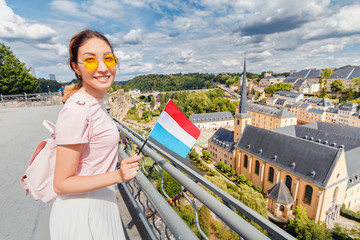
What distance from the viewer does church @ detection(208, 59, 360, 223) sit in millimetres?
23750

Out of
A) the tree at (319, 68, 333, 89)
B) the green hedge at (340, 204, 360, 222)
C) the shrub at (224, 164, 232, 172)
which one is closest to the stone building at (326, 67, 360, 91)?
A: the tree at (319, 68, 333, 89)

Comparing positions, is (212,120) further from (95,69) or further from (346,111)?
(95,69)

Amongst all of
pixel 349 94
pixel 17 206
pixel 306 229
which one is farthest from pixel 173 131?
pixel 349 94

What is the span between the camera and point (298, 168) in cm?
2606

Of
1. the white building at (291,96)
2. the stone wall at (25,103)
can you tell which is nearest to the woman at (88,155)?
the stone wall at (25,103)

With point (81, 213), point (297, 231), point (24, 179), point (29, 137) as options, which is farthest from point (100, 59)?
point (297, 231)

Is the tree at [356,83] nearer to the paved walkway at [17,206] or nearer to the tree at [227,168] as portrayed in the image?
the tree at [227,168]

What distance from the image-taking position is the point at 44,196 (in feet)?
5.27

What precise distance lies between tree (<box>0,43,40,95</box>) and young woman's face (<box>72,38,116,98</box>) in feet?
93.1

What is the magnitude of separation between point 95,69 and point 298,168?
→ 99.5 feet

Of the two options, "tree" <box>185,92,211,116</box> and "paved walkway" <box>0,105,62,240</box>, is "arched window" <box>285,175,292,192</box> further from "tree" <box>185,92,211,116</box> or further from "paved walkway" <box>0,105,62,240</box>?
"tree" <box>185,92,211,116</box>

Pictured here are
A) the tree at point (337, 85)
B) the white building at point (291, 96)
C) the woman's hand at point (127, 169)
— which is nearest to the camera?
the woman's hand at point (127, 169)

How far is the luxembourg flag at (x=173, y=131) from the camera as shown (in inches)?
94.0

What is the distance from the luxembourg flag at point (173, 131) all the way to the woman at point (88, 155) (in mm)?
766
